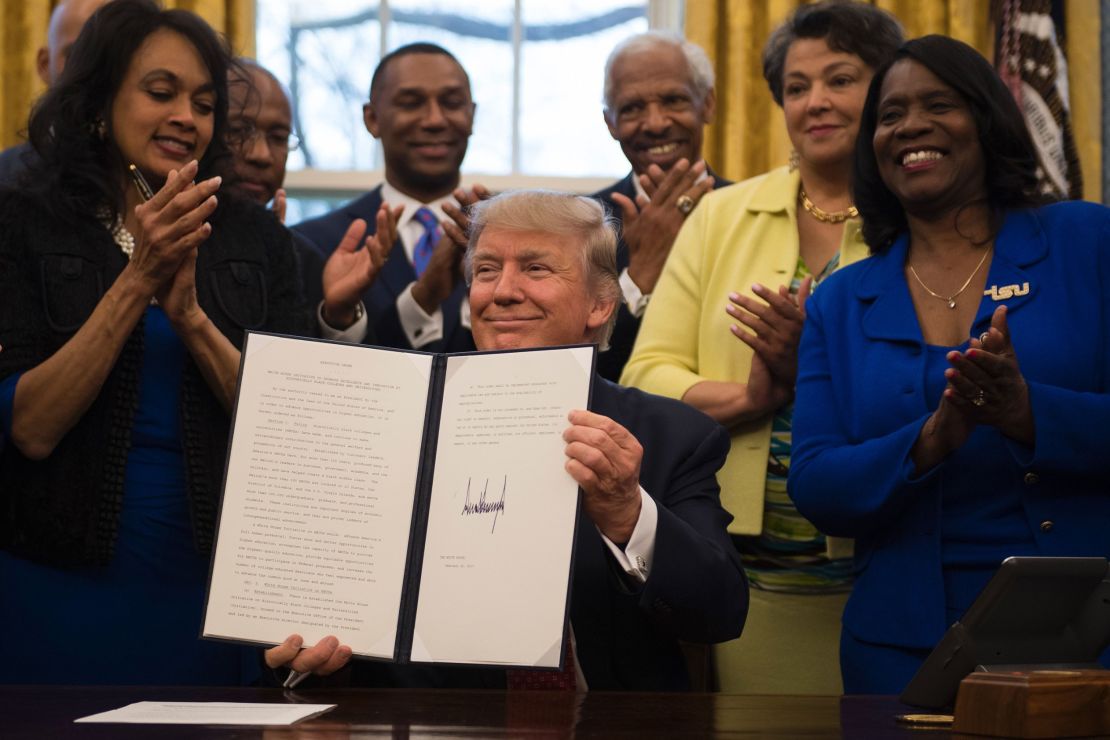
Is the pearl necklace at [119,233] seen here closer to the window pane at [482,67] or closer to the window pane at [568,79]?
the window pane at [482,67]

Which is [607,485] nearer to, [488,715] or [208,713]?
[488,715]

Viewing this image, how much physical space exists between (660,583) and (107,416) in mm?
1224

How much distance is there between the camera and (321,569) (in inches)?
82.7

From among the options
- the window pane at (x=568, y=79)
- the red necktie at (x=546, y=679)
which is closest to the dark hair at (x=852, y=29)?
the red necktie at (x=546, y=679)

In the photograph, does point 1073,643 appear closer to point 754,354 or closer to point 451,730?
point 451,730

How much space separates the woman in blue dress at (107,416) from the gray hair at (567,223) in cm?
55

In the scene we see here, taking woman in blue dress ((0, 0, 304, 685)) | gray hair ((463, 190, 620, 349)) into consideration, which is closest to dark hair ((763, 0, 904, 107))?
gray hair ((463, 190, 620, 349))

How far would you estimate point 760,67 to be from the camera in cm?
553

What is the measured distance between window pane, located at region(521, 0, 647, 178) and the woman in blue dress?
3202mm

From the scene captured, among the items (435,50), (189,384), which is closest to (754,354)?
(189,384)

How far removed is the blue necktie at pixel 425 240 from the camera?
4152mm

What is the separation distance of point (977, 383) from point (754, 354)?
785 mm

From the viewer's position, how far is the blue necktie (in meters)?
4.15

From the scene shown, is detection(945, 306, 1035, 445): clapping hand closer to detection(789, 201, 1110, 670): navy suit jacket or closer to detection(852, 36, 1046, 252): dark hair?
detection(789, 201, 1110, 670): navy suit jacket
